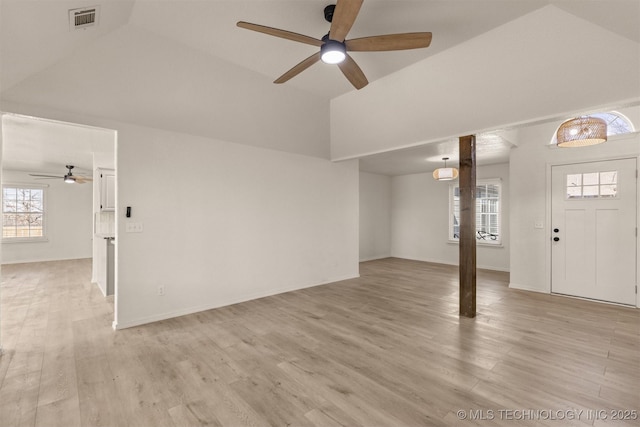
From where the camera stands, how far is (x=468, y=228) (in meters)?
3.72

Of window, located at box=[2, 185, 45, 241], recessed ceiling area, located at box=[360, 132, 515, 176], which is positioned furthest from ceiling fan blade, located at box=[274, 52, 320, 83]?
window, located at box=[2, 185, 45, 241]

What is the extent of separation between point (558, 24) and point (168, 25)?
370 cm

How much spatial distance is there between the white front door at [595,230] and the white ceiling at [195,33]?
272 cm

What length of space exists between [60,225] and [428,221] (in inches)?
430

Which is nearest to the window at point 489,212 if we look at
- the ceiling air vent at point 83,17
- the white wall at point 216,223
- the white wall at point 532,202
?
the white wall at point 532,202

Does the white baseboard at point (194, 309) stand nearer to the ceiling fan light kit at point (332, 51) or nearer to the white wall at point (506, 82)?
the white wall at point (506, 82)

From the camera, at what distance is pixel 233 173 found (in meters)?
4.28

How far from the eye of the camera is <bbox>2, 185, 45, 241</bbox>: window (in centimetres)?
798

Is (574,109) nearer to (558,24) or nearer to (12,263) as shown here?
(558,24)

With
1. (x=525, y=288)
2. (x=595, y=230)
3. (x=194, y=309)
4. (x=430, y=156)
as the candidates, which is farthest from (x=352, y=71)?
(x=525, y=288)

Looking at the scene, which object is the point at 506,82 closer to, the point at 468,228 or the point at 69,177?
the point at 468,228

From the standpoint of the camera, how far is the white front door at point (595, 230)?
407 cm

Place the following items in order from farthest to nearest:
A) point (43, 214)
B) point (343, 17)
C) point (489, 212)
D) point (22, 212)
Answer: point (43, 214) → point (22, 212) → point (489, 212) → point (343, 17)

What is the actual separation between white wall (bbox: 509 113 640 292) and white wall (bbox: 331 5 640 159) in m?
2.26
